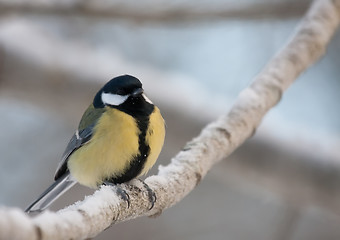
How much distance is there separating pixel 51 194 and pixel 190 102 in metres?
0.64

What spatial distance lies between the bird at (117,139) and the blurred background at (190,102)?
1.66ft

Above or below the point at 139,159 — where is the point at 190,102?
above

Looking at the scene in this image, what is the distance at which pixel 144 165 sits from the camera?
1.31 metres

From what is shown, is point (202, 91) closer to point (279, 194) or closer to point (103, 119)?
point (279, 194)

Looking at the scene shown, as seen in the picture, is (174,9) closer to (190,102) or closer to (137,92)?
(190,102)

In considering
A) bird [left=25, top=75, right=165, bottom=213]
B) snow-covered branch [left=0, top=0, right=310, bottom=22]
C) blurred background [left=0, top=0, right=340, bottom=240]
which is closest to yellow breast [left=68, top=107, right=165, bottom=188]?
bird [left=25, top=75, right=165, bottom=213]

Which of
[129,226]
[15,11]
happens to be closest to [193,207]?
[129,226]

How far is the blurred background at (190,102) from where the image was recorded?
175 cm

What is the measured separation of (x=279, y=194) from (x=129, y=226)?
3.70 feet

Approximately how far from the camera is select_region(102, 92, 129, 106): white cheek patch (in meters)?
1.32

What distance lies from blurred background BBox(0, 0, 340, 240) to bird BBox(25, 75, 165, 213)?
20.0 inches

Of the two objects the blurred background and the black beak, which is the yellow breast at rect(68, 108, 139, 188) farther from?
the blurred background

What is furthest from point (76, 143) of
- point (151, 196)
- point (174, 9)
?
point (174, 9)

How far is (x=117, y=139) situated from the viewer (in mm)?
1277
